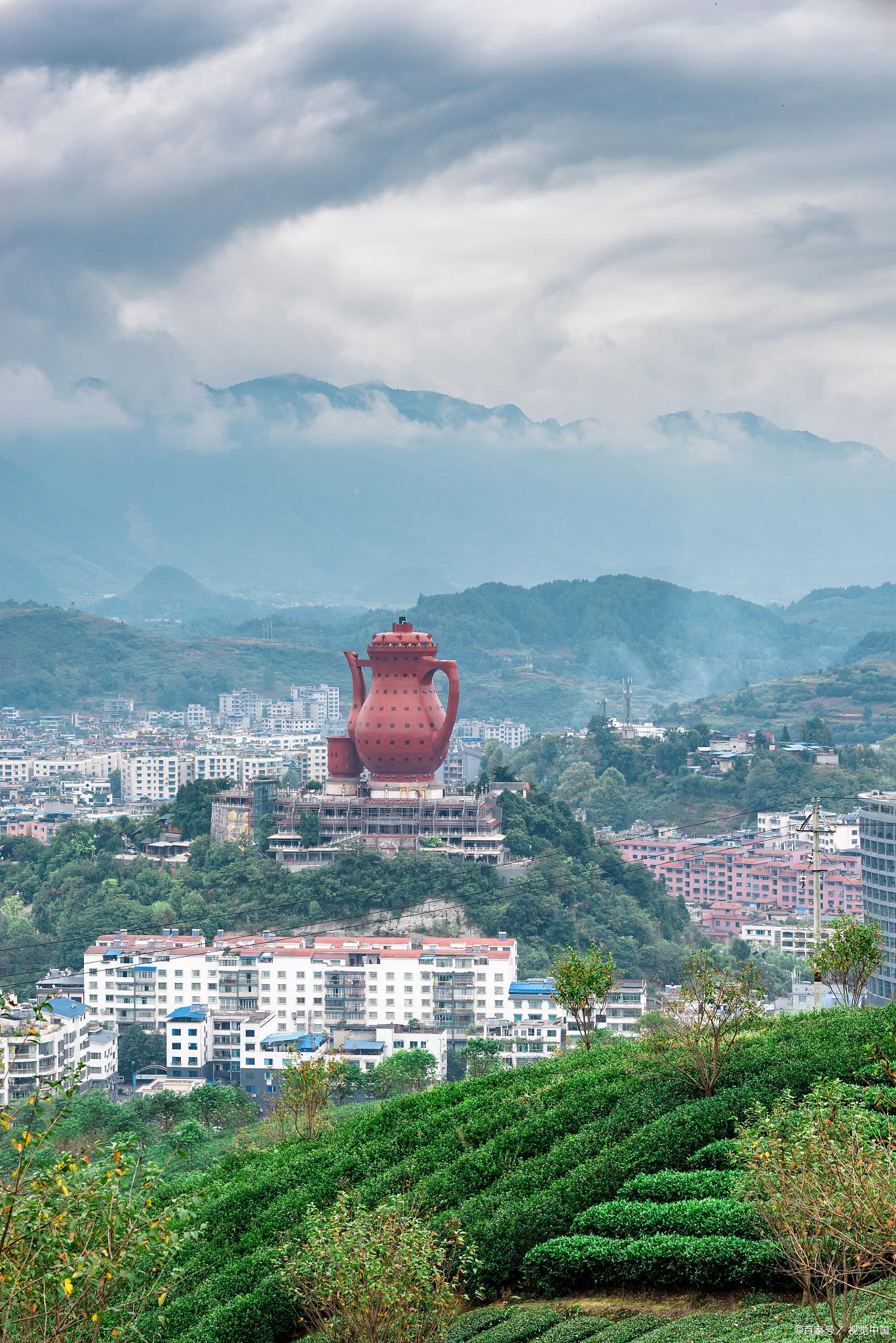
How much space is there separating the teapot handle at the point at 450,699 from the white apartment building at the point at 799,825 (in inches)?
369

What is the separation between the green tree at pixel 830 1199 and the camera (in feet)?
13.8

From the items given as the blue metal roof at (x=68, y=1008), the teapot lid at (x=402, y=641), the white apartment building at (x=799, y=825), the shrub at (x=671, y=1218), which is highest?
the teapot lid at (x=402, y=641)

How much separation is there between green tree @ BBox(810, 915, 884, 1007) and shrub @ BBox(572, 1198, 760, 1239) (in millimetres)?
2789

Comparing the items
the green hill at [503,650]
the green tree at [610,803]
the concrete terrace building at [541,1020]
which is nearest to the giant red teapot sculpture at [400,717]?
the concrete terrace building at [541,1020]

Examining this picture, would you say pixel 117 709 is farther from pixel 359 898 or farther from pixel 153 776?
pixel 359 898

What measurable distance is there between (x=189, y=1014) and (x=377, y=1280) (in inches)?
553

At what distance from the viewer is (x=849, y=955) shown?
8.74m

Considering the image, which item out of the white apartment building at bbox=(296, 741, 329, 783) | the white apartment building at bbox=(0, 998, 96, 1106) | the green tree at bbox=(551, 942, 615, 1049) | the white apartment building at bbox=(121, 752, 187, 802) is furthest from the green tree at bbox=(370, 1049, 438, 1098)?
the white apartment building at bbox=(121, 752, 187, 802)

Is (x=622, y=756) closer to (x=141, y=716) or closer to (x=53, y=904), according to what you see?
(x=53, y=904)

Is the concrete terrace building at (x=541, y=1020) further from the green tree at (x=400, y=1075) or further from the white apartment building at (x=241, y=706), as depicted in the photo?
the white apartment building at (x=241, y=706)

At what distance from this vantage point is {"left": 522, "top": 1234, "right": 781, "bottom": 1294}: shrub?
5.60m

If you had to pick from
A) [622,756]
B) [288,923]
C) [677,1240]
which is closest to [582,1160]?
[677,1240]

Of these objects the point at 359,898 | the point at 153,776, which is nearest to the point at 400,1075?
the point at 359,898

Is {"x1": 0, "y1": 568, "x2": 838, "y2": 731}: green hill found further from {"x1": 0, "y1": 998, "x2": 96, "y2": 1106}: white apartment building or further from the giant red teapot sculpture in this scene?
{"x1": 0, "y1": 998, "x2": 96, "y2": 1106}: white apartment building
